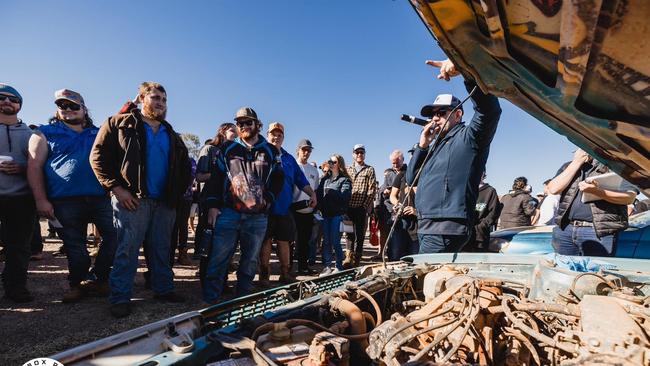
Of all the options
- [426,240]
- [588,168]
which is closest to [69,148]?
[426,240]

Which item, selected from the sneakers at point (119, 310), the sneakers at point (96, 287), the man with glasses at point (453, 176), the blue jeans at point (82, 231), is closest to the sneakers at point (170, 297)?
the sneakers at point (119, 310)

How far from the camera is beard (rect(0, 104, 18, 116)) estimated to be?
307cm

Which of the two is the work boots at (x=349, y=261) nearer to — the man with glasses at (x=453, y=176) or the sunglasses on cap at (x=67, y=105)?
the man with glasses at (x=453, y=176)

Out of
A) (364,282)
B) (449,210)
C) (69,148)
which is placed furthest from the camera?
(69,148)

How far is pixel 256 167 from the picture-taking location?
3.45m

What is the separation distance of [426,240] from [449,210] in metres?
0.42

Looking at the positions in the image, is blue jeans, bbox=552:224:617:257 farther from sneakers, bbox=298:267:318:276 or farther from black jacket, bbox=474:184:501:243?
sneakers, bbox=298:267:318:276

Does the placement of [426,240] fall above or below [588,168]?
below

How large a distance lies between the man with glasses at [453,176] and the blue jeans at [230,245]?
71.0 inches

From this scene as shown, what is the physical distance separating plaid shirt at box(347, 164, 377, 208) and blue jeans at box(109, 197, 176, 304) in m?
3.13

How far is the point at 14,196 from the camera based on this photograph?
3092 mm

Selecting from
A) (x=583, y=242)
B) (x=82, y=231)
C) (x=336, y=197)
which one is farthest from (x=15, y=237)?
(x=583, y=242)

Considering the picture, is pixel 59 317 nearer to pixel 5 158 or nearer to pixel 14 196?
pixel 14 196

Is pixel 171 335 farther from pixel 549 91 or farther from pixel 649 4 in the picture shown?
pixel 649 4
